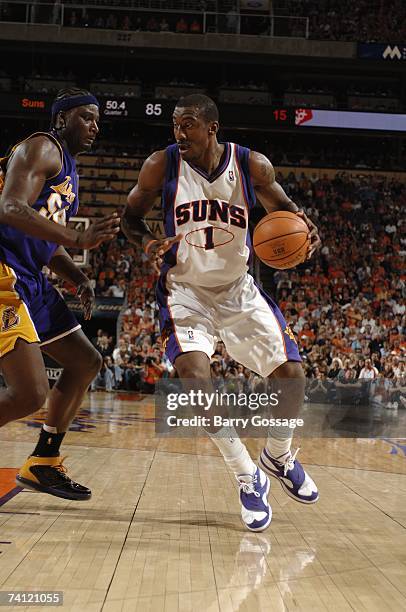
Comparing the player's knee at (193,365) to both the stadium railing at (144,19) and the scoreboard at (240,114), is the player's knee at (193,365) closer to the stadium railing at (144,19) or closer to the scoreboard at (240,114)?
the scoreboard at (240,114)

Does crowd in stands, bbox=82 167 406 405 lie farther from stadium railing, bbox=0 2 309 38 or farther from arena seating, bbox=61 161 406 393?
stadium railing, bbox=0 2 309 38

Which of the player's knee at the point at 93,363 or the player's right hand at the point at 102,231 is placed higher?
the player's right hand at the point at 102,231

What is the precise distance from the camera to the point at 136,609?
2.09 meters

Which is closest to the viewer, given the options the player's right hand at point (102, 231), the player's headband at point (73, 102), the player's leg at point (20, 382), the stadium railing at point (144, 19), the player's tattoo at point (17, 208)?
the player's right hand at point (102, 231)

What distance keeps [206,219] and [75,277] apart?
2.79 ft

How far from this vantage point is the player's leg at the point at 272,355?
3.63 meters

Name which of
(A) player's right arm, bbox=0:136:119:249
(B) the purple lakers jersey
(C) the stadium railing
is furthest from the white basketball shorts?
(C) the stadium railing

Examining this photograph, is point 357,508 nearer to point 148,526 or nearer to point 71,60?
point 148,526

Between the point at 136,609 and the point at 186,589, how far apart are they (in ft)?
0.91

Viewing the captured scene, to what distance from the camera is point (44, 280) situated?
362 centimetres

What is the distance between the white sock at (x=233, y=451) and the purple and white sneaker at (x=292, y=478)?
0.27 meters

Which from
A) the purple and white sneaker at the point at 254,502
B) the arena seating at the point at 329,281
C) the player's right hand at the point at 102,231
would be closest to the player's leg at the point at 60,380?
the player's right hand at the point at 102,231

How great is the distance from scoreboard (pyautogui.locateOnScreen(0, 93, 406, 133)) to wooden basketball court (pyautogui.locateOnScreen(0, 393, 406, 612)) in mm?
12083

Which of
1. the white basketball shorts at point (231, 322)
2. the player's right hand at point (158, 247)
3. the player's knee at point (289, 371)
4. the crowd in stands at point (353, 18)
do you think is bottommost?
the player's knee at point (289, 371)
